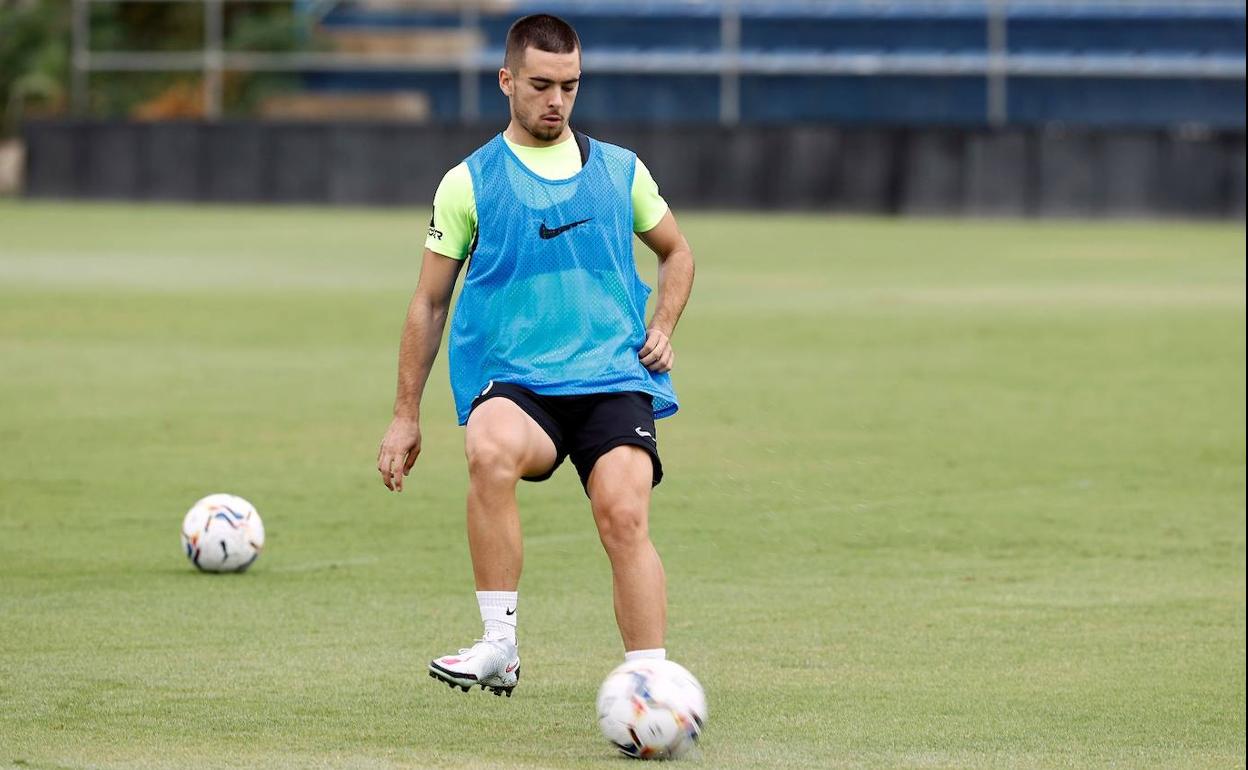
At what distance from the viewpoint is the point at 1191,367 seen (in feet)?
56.0

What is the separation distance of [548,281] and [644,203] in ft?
1.39

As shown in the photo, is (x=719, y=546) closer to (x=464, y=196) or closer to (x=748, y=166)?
(x=464, y=196)

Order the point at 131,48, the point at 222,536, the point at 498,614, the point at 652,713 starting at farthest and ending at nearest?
the point at 131,48 < the point at 222,536 < the point at 498,614 < the point at 652,713

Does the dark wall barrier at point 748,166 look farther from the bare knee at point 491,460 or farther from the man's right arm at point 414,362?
the bare knee at point 491,460

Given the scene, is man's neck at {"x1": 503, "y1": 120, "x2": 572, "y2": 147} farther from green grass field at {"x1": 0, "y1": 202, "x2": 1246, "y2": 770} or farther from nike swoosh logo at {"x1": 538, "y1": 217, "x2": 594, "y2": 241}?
green grass field at {"x1": 0, "y1": 202, "x2": 1246, "y2": 770}

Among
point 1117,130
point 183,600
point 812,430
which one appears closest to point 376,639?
point 183,600

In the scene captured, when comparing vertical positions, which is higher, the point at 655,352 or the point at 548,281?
the point at 548,281

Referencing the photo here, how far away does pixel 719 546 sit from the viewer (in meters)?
9.95

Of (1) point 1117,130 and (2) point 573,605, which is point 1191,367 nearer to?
(2) point 573,605

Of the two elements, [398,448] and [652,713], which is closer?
[652,713]

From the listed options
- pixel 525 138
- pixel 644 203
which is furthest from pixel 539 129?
pixel 644 203

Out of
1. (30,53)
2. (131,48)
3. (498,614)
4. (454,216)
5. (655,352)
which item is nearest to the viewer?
(498,614)

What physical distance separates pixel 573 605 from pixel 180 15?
1560 inches

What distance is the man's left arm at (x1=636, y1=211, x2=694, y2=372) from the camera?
6641 mm
